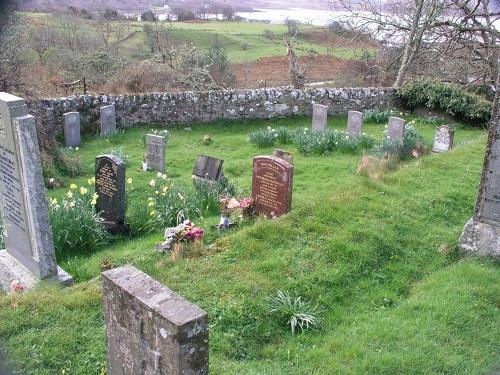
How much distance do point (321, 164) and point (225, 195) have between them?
3.34 metres

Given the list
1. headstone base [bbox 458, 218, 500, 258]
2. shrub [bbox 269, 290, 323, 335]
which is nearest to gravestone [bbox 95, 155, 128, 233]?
shrub [bbox 269, 290, 323, 335]

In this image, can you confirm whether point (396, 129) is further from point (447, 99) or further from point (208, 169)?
point (208, 169)

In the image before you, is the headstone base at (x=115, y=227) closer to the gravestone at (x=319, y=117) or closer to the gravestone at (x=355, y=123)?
the gravestone at (x=355, y=123)

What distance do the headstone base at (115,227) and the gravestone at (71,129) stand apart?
6.22 meters

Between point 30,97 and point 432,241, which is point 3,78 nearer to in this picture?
point 30,97

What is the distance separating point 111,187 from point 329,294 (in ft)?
13.2

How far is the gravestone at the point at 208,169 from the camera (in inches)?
367

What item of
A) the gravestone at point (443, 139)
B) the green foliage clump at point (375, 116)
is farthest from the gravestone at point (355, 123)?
the green foliage clump at point (375, 116)

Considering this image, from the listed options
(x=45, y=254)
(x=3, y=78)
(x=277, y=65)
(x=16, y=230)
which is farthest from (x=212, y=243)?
(x=277, y=65)

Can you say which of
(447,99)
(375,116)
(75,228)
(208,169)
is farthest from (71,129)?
(447,99)

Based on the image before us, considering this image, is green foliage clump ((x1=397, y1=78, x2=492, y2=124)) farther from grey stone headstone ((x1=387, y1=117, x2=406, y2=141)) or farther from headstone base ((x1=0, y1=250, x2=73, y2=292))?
headstone base ((x1=0, y1=250, x2=73, y2=292))

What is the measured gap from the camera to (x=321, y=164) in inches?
452

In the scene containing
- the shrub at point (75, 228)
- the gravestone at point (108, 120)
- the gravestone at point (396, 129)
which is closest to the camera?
the shrub at point (75, 228)

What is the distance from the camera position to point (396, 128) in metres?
12.9
